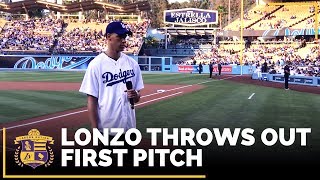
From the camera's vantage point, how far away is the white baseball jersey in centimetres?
508

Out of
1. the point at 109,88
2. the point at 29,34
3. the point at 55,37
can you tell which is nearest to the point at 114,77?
the point at 109,88

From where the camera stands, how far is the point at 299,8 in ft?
245

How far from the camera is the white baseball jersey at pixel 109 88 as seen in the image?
508 centimetres

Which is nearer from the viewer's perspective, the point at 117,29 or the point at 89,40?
the point at 117,29

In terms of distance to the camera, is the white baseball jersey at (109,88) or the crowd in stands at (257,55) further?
the crowd in stands at (257,55)

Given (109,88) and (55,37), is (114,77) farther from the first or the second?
(55,37)

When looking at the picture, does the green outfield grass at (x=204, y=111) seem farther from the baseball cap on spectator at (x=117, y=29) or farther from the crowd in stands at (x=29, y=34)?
the crowd in stands at (x=29, y=34)

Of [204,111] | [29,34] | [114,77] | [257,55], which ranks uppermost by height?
[29,34]

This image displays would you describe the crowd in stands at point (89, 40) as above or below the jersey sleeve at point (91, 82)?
above

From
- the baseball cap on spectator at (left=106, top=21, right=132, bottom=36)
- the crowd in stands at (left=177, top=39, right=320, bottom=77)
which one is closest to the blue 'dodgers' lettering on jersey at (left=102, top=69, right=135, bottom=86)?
the baseball cap on spectator at (left=106, top=21, right=132, bottom=36)

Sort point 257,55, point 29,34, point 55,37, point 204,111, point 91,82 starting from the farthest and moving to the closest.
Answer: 1. point 55,37
2. point 29,34
3. point 257,55
4. point 204,111
5. point 91,82

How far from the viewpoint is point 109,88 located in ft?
16.8

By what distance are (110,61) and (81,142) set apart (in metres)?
4.99

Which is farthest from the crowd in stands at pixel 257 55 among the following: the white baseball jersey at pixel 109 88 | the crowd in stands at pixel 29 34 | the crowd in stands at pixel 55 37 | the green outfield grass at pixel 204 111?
the white baseball jersey at pixel 109 88
